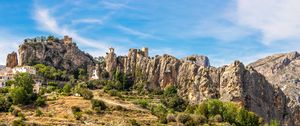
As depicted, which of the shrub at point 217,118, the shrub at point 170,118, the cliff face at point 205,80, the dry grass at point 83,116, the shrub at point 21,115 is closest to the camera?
the dry grass at point 83,116

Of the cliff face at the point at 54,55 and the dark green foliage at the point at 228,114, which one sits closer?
the dark green foliage at the point at 228,114

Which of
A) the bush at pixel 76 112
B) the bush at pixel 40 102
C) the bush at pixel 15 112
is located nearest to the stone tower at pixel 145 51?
the bush at pixel 40 102

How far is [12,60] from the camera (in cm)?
14675

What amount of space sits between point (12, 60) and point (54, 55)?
1404cm

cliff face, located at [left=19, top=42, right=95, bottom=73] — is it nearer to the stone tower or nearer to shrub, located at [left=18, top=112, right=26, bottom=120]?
the stone tower

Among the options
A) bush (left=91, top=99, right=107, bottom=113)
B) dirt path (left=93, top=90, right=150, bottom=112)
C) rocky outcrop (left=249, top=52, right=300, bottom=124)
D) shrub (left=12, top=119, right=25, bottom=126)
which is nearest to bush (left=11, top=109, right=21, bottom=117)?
shrub (left=12, top=119, right=25, bottom=126)

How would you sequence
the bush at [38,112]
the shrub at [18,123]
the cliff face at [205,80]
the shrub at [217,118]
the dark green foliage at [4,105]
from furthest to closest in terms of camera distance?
the cliff face at [205,80], the shrub at [217,118], the dark green foliage at [4,105], the bush at [38,112], the shrub at [18,123]

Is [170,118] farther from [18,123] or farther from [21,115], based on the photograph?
[18,123]

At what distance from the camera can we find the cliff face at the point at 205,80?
4683 inches

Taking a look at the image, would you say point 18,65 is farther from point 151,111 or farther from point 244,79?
point 244,79

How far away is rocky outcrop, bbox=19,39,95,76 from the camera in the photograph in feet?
463

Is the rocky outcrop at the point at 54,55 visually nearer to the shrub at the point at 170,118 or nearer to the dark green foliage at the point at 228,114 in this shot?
the dark green foliage at the point at 228,114

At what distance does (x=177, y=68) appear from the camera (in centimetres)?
13288

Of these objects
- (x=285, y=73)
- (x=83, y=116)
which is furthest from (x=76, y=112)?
(x=285, y=73)
